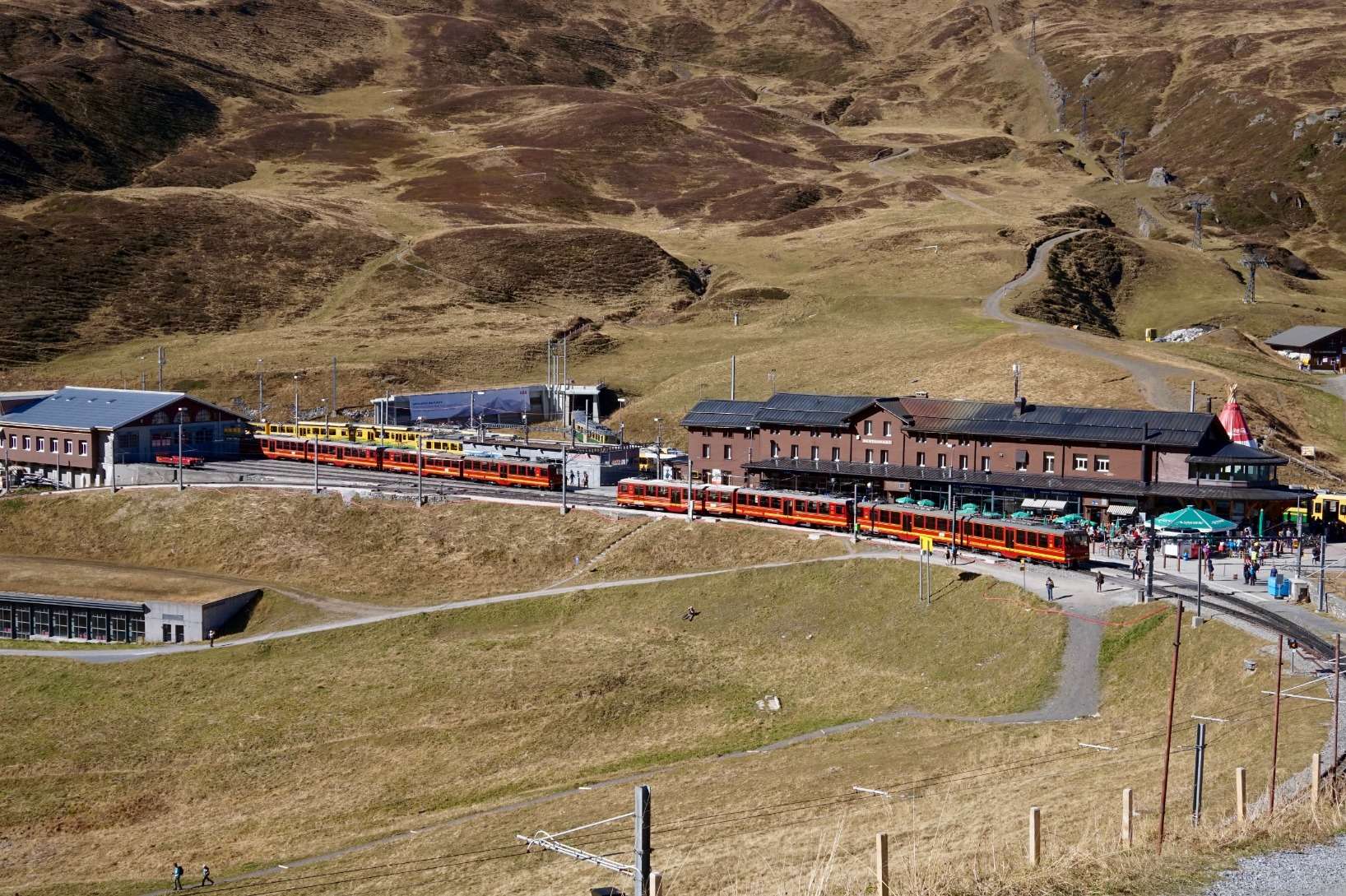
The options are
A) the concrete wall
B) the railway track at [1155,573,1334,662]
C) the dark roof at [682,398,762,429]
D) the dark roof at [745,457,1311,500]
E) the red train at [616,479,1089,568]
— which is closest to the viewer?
the railway track at [1155,573,1334,662]

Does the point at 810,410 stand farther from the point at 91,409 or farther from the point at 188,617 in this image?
the point at 91,409

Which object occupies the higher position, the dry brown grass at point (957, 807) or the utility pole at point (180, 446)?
the utility pole at point (180, 446)

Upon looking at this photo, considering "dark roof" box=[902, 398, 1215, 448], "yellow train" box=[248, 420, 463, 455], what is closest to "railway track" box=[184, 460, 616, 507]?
"yellow train" box=[248, 420, 463, 455]

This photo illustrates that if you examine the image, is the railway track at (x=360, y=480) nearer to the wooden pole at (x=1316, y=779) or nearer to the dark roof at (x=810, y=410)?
the dark roof at (x=810, y=410)

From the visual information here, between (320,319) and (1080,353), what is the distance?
369ft

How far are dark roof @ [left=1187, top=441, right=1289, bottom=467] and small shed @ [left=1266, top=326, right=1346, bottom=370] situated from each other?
78.7 meters

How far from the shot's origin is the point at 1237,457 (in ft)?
266

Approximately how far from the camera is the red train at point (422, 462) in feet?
348

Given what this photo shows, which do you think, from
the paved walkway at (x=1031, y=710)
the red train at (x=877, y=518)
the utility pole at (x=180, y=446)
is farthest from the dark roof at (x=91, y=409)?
the paved walkway at (x=1031, y=710)

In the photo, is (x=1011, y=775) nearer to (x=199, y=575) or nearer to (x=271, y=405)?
(x=199, y=575)

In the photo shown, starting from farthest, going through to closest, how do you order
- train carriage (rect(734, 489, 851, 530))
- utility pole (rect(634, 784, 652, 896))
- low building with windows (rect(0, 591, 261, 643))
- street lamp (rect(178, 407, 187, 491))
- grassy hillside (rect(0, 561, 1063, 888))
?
street lamp (rect(178, 407, 187, 491))
train carriage (rect(734, 489, 851, 530))
low building with windows (rect(0, 591, 261, 643))
grassy hillside (rect(0, 561, 1063, 888))
utility pole (rect(634, 784, 652, 896))

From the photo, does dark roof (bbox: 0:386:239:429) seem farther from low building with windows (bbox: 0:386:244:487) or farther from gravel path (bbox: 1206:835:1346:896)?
gravel path (bbox: 1206:835:1346:896)

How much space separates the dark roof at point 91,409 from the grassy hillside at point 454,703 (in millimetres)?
45497

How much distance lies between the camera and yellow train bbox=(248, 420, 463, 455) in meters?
126
